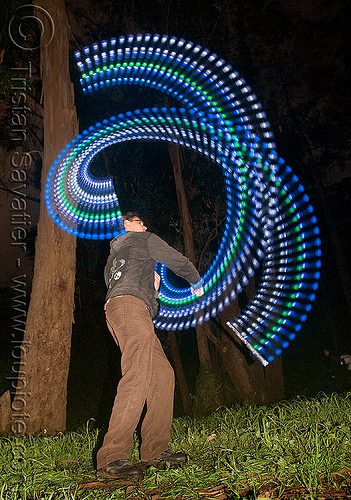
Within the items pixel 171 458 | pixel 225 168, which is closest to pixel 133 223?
pixel 171 458

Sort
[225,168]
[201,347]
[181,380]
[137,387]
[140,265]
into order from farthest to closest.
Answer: [181,380]
[201,347]
[225,168]
[140,265]
[137,387]

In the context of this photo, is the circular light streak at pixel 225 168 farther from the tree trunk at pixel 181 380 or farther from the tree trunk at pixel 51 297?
the tree trunk at pixel 181 380

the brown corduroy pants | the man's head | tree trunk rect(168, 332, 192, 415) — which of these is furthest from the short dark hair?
tree trunk rect(168, 332, 192, 415)

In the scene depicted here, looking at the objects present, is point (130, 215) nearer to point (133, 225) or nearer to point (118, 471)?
point (133, 225)

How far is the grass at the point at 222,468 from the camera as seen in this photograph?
2.77m

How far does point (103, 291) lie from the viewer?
17.8m

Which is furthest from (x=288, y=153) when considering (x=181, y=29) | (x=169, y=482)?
(x=169, y=482)

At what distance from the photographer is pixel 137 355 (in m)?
3.56

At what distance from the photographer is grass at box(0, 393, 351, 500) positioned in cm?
277

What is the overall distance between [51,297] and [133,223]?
8.34ft

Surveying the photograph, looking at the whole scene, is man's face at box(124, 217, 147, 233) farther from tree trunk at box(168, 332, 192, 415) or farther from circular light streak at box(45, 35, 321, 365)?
tree trunk at box(168, 332, 192, 415)

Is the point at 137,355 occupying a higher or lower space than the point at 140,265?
lower

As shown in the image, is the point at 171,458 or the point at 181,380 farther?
the point at 181,380

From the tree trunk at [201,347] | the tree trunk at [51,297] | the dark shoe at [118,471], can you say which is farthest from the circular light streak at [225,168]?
the tree trunk at [201,347]
